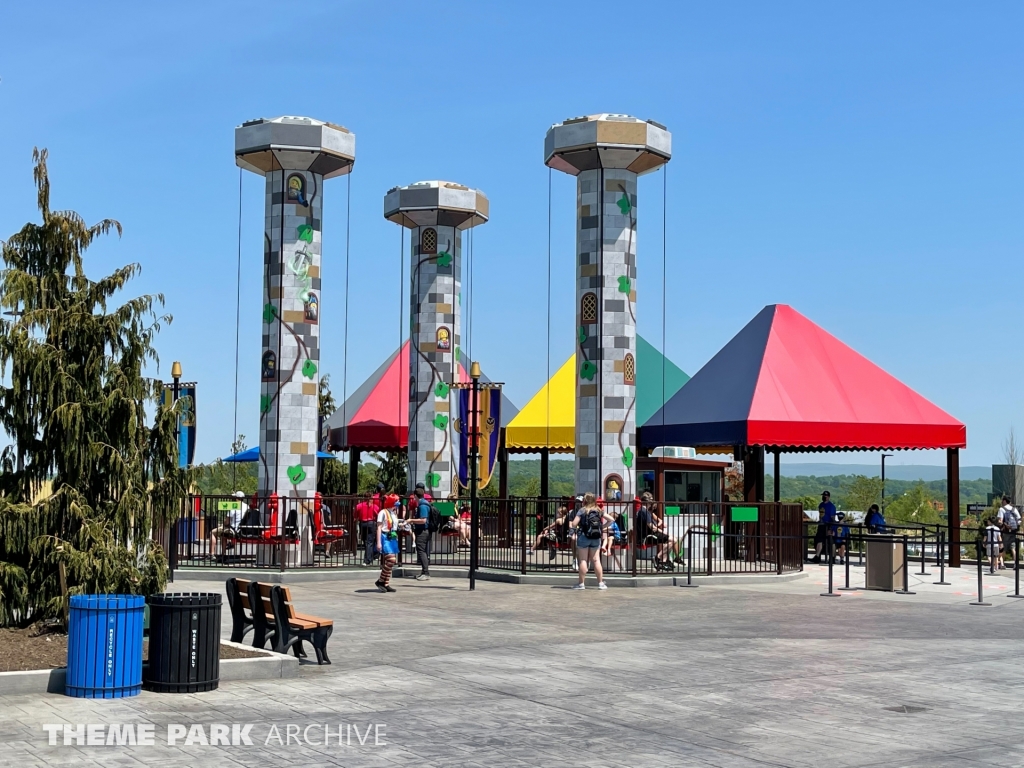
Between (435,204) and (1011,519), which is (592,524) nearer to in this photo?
(1011,519)

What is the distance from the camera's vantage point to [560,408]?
3869cm

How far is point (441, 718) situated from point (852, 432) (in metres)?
22.4

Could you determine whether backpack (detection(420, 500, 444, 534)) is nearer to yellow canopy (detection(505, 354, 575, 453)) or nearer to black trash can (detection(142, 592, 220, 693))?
yellow canopy (detection(505, 354, 575, 453))

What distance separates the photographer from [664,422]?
105 ft

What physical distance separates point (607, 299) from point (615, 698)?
58.4 ft

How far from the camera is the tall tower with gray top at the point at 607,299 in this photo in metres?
28.2

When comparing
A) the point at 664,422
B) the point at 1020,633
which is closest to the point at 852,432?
the point at 664,422

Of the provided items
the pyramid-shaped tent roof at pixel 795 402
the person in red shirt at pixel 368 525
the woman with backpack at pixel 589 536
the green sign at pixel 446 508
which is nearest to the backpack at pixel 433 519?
the green sign at pixel 446 508

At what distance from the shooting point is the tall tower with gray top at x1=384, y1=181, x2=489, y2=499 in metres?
35.8

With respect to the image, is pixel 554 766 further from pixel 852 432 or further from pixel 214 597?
pixel 852 432

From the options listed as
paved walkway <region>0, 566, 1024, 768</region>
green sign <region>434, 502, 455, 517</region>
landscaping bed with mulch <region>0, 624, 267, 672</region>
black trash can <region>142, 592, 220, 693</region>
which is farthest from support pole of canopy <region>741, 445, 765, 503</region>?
black trash can <region>142, 592, 220, 693</region>

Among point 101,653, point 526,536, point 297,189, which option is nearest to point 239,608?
point 101,653

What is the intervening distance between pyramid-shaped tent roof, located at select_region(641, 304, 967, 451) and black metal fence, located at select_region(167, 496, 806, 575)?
280cm

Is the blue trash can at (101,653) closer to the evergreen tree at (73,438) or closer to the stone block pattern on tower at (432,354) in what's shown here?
the evergreen tree at (73,438)
